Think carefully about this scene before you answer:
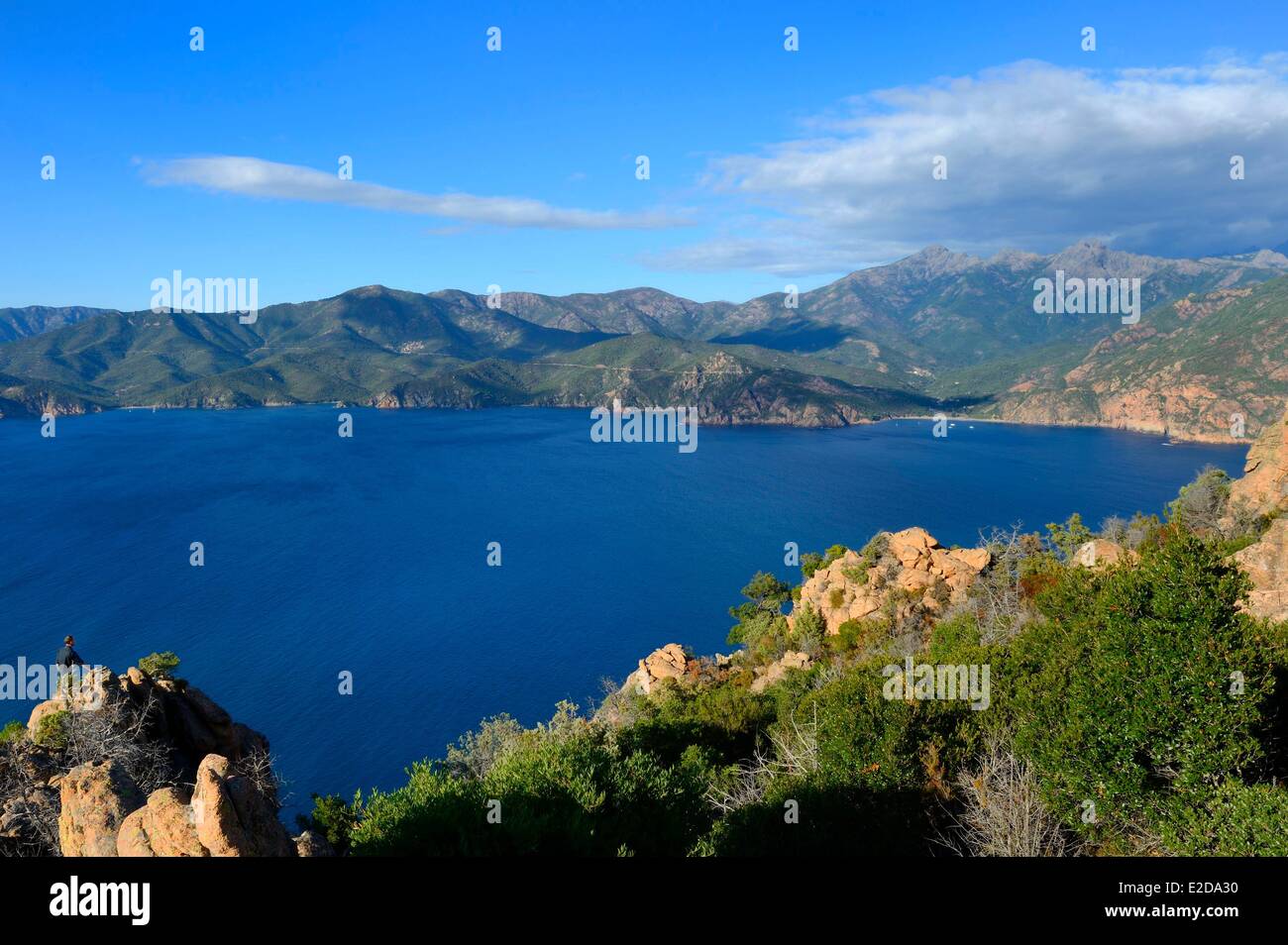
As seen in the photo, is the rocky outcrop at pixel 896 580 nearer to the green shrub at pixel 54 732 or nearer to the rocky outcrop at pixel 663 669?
the rocky outcrop at pixel 663 669

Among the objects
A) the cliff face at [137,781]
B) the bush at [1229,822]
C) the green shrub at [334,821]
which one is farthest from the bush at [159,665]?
the bush at [1229,822]

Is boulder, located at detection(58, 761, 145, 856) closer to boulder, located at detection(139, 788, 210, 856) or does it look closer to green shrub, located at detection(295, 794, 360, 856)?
boulder, located at detection(139, 788, 210, 856)

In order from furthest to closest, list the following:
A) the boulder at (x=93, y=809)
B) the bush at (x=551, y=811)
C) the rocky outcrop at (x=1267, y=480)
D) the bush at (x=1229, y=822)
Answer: the rocky outcrop at (x=1267, y=480), the bush at (x=551, y=811), the boulder at (x=93, y=809), the bush at (x=1229, y=822)

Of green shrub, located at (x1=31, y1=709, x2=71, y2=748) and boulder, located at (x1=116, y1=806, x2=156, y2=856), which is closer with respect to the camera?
boulder, located at (x1=116, y1=806, x2=156, y2=856)

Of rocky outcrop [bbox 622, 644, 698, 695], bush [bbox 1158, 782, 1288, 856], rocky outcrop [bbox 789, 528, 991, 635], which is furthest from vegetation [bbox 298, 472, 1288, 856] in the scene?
rocky outcrop [bbox 622, 644, 698, 695]

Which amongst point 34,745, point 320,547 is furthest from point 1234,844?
point 320,547
